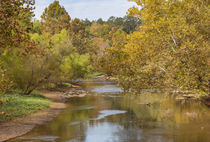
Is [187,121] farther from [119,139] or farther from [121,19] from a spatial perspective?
[121,19]

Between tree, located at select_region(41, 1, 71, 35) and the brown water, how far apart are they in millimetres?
38271

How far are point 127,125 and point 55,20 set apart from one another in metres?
53.1

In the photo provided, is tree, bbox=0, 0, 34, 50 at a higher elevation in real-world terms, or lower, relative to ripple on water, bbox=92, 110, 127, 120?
higher

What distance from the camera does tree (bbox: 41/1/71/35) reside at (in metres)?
62.7

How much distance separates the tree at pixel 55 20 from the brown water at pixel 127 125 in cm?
3827

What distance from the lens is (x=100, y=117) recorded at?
22.6 metres

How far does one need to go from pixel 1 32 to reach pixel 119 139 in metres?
9.58

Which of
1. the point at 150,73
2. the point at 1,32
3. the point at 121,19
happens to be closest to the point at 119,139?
the point at 150,73

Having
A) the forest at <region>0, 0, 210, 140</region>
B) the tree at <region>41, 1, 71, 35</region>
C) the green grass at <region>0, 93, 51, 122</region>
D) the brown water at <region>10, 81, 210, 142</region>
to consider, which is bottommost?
the brown water at <region>10, 81, 210, 142</region>

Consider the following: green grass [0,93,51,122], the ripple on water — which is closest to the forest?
green grass [0,93,51,122]

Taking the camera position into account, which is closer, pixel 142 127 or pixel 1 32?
pixel 1 32

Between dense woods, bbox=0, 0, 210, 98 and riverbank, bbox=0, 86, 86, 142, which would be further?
riverbank, bbox=0, 86, 86, 142

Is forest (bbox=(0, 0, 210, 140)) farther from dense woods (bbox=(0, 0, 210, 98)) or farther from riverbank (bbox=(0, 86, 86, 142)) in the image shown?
riverbank (bbox=(0, 86, 86, 142))

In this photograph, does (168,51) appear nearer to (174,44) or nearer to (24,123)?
(174,44)
